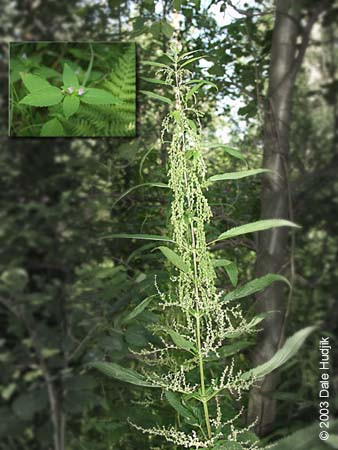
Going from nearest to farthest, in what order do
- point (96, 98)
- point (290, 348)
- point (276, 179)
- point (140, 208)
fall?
point (290, 348) → point (276, 179) → point (140, 208) → point (96, 98)

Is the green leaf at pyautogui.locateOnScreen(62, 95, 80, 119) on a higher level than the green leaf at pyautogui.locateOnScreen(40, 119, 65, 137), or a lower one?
higher

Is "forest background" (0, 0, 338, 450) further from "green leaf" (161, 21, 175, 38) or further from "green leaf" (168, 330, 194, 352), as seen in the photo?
"green leaf" (168, 330, 194, 352)

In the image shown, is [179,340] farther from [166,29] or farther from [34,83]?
[34,83]

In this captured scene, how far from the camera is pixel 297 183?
132cm

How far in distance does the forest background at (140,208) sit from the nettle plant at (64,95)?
7 centimetres

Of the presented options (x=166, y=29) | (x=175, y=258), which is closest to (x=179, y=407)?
(x=175, y=258)

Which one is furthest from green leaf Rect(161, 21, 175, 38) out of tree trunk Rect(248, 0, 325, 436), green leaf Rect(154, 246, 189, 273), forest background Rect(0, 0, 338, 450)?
green leaf Rect(154, 246, 189, 273)

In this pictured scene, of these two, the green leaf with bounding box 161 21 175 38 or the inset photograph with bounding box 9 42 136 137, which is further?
the inset photograph with bounding box 9 42 136 137

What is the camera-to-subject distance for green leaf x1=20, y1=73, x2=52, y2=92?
1.54 m

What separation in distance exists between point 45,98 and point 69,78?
0.25 ft

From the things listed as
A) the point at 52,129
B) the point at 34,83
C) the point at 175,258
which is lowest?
the point at 175,258

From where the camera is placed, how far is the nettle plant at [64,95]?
1526 mm

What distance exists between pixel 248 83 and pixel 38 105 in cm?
51

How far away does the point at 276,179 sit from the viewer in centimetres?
127
